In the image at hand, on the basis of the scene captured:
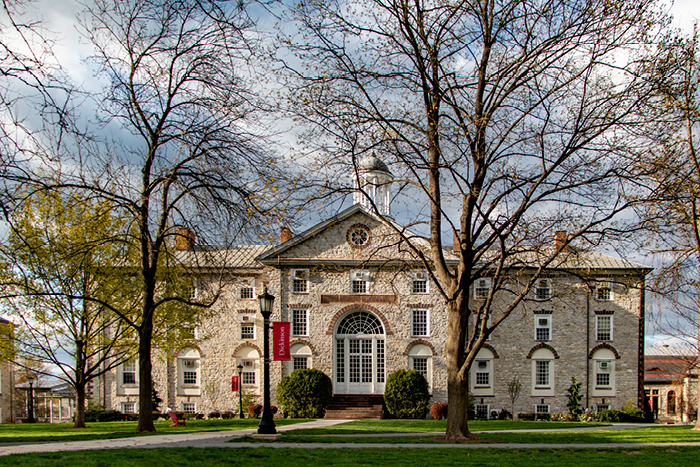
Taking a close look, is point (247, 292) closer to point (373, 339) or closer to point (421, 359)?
point (373, 339)

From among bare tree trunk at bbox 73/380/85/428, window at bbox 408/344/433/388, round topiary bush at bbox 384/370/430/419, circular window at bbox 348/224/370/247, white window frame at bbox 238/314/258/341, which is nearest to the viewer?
bare tree trunk at bbox 73/380/85/428

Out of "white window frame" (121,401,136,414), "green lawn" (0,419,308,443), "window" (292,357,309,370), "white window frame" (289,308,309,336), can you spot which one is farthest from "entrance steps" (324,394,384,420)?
"white window frame" (121,401,136,414)

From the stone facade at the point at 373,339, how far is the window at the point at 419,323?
0.05 m

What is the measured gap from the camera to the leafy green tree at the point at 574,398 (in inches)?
1261

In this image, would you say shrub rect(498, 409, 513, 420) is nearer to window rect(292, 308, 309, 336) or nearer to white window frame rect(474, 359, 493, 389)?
white window frame rect(474, 359, 493, 389)

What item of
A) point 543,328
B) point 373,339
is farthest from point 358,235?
point 543,328

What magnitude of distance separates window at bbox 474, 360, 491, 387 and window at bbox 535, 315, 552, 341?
3.16 m

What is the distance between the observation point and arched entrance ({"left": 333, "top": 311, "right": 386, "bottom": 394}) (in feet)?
105

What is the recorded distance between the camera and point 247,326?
33.4 meters

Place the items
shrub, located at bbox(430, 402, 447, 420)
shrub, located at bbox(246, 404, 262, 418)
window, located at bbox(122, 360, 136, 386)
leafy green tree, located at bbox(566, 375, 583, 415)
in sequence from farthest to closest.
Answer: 1. window, located at bbox(122, 360, 136, 386)
2. leafy green tree, located at bbox(566, 375, 583, 415)
3. shrub, located at bbox(246, 404, 262, 418)
4. shrub, located at bbox(430, 402, 447, 420)

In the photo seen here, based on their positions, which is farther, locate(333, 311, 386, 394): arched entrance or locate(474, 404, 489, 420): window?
locate(474, 404, 489, 420): window

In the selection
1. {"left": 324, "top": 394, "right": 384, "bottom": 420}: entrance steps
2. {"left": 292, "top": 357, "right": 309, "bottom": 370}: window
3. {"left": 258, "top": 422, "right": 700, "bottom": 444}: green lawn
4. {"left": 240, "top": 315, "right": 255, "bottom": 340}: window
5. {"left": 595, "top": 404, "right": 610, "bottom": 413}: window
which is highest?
{"left": 240, "top": 315, "right": 255, "bottom": 340}: window

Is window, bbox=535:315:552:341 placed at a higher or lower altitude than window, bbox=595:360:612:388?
higher

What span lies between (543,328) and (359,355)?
33.0 feet
